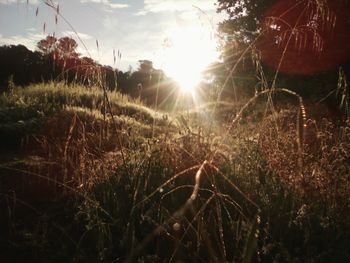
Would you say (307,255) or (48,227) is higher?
(307,255)

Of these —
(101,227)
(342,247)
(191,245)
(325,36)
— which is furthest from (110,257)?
(325,36)

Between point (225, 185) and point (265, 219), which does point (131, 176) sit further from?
point (265, 219)

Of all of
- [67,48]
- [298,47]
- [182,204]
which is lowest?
[182,204]

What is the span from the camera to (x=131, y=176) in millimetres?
3078

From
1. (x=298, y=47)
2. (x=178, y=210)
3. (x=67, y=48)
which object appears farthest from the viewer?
(x=298, y=47)

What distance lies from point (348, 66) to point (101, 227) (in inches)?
399

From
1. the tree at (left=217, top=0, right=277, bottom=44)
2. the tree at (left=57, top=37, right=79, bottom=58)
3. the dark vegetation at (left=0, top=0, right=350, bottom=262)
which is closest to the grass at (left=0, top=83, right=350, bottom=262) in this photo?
the dark vegetation at (left=0, top=0, right=350, bottom=262)

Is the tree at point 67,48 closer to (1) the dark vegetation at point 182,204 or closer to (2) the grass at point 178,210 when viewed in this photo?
(1) the dark vegetation at point 182,204

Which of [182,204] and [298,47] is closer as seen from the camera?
[182,204]

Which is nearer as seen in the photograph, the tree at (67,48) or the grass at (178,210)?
the grass at (178,210)

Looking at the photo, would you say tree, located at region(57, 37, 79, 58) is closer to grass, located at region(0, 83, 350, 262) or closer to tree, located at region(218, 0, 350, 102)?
grass, located at region(0, 83, 350, 262)

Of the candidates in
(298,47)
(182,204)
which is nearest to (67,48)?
(182,204)

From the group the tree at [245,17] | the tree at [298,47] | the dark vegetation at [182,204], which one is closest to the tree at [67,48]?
the dark vegetation at [182,204]

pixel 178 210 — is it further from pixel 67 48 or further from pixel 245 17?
pixel 245 17
